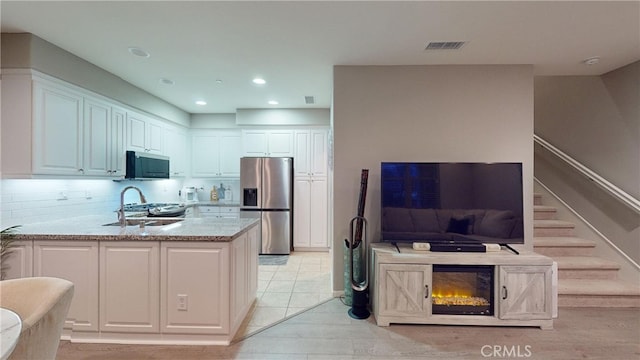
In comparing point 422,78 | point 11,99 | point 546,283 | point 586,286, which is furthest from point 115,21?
point 586,286

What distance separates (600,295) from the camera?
2969 millimetres

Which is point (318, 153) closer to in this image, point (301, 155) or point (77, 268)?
point (301, 155)

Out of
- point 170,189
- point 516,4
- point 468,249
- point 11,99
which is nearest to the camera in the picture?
point 516,4

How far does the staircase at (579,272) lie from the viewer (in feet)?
9.71

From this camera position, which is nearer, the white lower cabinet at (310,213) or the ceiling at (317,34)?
the ceiling at (317,34)

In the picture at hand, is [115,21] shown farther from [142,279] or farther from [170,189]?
[170,189]

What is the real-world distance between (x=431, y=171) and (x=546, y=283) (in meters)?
1.42

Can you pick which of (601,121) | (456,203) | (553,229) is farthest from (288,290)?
(601,121)

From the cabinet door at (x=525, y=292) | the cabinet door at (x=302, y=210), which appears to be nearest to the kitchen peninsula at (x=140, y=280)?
the cabinet door at (x=525, y=292)

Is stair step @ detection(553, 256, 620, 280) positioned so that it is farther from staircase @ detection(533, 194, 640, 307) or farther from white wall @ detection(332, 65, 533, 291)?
white wall @ detection(332, 65, 533, 291)

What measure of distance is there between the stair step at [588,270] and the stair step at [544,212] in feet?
2.83

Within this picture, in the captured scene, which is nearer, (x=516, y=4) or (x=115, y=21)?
(x=516, y=4)

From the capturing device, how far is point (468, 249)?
272 cm

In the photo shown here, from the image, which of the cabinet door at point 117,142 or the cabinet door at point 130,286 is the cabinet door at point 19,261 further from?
the cabinet door at point 117,142
